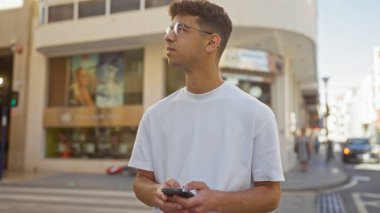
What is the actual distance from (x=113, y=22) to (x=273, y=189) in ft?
51.9

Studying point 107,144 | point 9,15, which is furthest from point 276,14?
point 9,15

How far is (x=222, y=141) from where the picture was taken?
1.79 m

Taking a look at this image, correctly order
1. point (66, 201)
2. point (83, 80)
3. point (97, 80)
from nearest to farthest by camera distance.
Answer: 1. point (66, 201)
2. point (97, 80)
3. point (83, 80)

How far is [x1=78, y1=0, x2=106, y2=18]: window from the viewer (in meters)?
17.5

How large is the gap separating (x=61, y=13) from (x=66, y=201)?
10.7 m

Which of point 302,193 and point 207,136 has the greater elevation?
point 207,136

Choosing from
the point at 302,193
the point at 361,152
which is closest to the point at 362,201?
the point at 302,193

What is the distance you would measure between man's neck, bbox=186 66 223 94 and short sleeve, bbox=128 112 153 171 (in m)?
0.29

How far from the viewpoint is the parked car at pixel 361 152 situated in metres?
24.4

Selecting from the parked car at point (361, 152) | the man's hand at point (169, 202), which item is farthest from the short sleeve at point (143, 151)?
the parked car at point (361, 152)

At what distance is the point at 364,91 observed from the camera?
300 feet

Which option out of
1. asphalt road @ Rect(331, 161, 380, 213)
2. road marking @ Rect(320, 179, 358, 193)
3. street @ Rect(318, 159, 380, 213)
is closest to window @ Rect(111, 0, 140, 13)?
road marking @ Rect(320, 179, 358, 193)

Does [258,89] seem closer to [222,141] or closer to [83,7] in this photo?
[83,7]

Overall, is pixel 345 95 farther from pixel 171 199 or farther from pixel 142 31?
pixel 171 199
